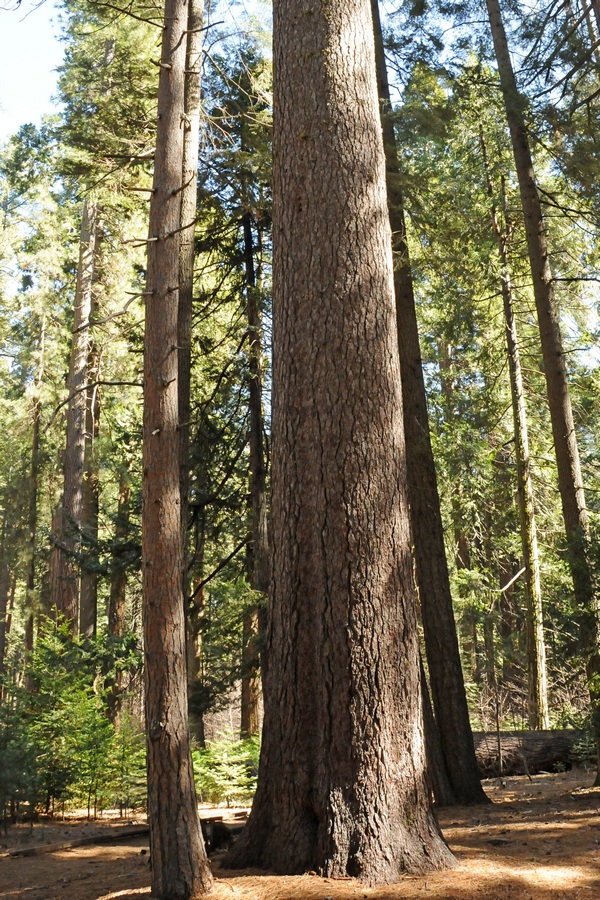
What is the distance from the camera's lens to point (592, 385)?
16297mm

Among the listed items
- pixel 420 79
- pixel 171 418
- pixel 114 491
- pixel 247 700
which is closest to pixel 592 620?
pixel 171 418

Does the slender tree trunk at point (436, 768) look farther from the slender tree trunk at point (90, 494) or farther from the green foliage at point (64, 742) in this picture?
the slender tree trunk at point (90, 494)

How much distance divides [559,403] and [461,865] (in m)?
6.59

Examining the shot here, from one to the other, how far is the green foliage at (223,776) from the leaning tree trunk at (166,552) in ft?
20.2

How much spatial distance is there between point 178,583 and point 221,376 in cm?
762

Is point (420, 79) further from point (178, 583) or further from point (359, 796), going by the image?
point (359, 796)

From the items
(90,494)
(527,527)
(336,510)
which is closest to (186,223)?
(336,510)

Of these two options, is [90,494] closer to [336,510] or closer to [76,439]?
[76,439]

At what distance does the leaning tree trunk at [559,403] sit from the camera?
8320 mm

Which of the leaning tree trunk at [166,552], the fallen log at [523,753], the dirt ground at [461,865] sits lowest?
the dirt ground at [461,865]

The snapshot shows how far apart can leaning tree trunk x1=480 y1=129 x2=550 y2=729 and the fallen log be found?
249 cm

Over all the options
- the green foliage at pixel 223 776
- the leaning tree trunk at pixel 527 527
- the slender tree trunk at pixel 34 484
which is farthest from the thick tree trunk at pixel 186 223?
the slender tree trunk at pixel 34 484

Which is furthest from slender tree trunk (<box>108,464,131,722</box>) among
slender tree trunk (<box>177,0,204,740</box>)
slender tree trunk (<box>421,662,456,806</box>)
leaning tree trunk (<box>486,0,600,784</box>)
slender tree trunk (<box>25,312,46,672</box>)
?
leaning tree trunk (<box>486,0,600,784</box>)

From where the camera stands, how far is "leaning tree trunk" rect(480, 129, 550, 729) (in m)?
14.3
